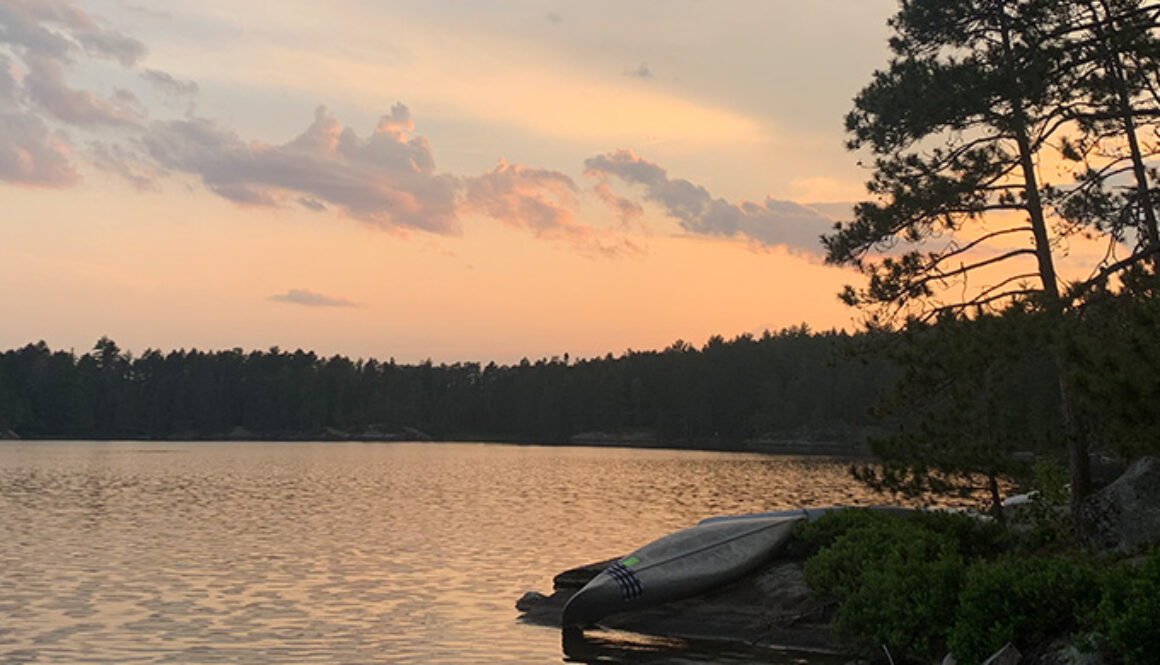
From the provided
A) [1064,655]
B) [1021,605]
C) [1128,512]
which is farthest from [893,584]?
[1128,512]

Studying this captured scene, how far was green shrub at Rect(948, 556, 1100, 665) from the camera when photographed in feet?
46.3

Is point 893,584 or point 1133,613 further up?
point 1133,613

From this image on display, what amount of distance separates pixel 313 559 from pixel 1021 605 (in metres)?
24.2

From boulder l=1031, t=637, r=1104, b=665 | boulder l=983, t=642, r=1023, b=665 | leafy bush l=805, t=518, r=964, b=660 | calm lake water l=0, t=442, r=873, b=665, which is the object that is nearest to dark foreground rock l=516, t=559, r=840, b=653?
leafy bush l=805, t=518, r=964, b=660

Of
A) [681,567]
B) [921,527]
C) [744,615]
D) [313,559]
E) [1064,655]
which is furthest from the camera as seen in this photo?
[313,559]

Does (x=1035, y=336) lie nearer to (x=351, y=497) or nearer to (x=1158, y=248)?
(x=1158, y=248)

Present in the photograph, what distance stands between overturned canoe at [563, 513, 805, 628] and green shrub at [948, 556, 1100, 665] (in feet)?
28.9

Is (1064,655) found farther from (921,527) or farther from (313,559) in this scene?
(313,559)

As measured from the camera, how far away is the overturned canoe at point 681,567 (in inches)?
900

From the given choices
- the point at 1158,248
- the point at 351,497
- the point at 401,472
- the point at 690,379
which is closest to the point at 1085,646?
the point at 1158,248

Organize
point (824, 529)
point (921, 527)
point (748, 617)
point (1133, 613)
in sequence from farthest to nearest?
1. point (824, 529)
2. point (748, 617)
3. point (921, 527)
4. point (1133, 613)

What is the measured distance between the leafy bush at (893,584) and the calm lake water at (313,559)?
7.96 ft

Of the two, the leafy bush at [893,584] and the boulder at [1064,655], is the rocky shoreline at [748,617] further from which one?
the boulder at [1064,655]

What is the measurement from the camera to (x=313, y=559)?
110ft
